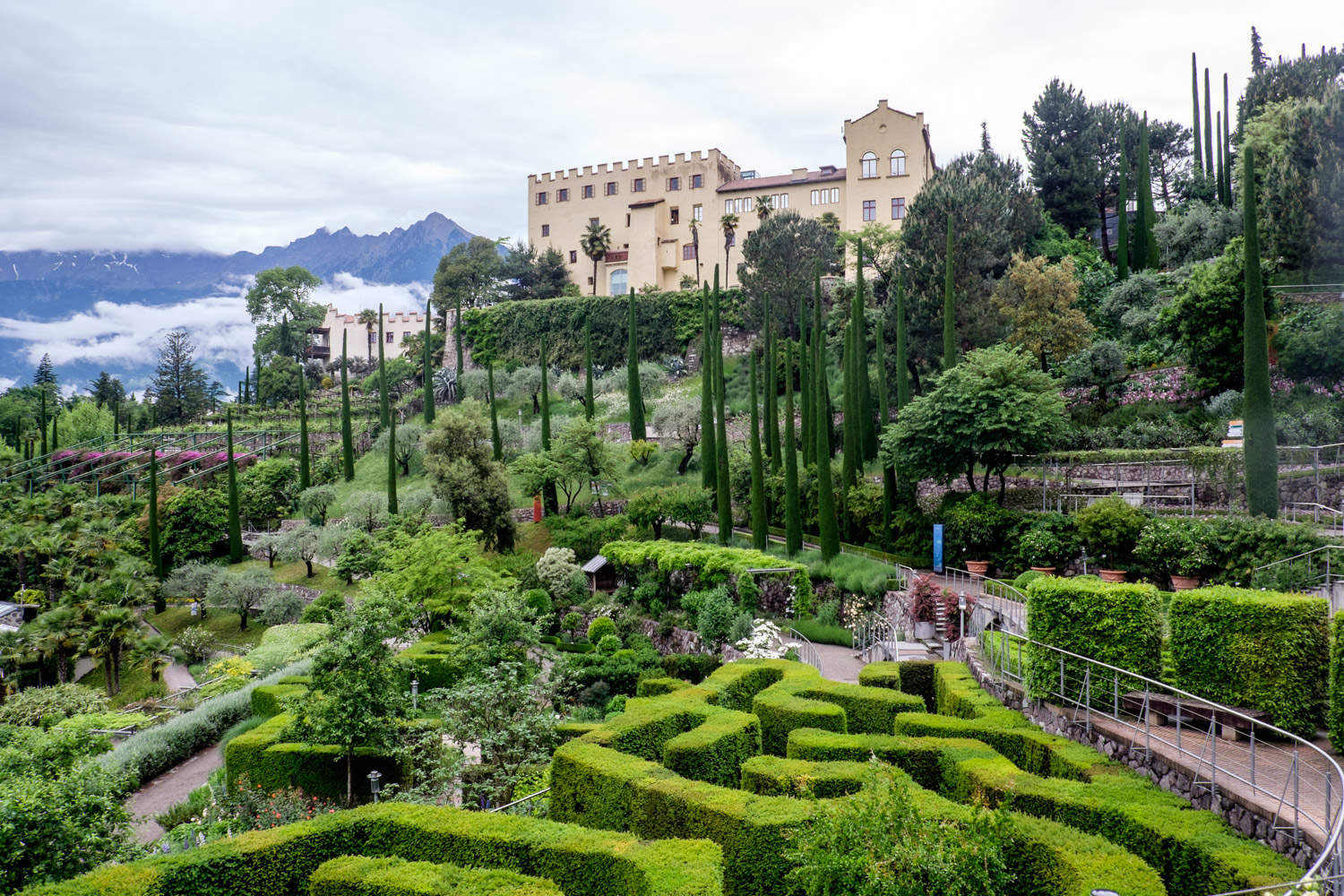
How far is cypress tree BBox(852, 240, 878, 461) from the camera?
33.2 metres

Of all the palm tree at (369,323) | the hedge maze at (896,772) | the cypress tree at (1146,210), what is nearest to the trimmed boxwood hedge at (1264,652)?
the hedge maze at (896,772)

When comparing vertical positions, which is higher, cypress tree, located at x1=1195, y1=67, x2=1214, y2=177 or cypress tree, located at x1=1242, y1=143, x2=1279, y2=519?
cypress tree, located at x1=1195, y1=67, x2=1214, y2=177

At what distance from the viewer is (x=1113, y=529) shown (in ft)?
75.1

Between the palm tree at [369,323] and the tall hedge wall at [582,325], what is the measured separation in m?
18.1

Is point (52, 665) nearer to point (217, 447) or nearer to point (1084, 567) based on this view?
point (217, 447)

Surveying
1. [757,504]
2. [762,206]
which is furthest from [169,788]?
[762,206]

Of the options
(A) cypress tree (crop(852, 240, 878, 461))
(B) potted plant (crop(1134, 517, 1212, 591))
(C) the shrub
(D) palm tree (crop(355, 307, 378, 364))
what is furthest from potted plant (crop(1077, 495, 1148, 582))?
(D) palm tree (crop(355, 307, 378, 364))

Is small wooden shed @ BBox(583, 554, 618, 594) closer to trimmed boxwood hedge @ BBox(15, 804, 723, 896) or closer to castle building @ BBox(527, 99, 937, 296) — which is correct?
trimmed boxwood hedge @ BBox(15, 804, 723, 896)

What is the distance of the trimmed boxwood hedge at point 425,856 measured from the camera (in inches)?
362

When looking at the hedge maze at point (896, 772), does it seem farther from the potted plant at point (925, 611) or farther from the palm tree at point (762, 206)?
the palm tree at point (762, 206)

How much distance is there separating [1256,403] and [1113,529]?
14.7ft

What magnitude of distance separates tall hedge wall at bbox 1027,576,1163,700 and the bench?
303 millimetres

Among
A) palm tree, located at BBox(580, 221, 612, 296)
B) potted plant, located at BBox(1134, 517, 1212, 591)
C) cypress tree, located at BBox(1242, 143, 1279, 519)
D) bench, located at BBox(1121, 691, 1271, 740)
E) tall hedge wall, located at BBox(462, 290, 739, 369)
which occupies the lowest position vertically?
bench, located at BBox(1121, 691, 1271, 740)

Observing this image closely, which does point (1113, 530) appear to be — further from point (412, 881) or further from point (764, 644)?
point (412, 881)
